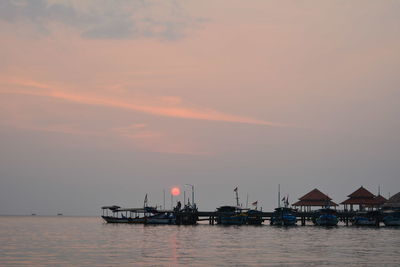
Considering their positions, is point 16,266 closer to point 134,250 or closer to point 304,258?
point 134,250

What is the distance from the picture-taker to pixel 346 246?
76.9 m

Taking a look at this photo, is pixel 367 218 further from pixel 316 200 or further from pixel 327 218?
pixel 316 200

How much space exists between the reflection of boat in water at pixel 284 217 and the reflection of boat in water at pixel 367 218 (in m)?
15.7

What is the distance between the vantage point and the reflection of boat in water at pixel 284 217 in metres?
141

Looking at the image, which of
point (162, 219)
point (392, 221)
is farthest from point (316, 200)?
point (162, 219)

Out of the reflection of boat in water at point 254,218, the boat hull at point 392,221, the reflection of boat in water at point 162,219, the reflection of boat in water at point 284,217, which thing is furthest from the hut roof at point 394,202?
the reflection of boat in water at point 162,219

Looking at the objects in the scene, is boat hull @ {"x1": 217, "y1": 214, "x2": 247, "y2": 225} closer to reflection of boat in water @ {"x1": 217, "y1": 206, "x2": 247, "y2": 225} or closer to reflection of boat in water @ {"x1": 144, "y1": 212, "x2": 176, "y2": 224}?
reflection of boat in water @ {"x1": 217, "y1": 206, "x2": 247, "y2": 225}

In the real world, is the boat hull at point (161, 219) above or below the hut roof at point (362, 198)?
below

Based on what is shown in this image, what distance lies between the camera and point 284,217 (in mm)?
142000

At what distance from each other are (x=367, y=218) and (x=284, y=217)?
19519mm

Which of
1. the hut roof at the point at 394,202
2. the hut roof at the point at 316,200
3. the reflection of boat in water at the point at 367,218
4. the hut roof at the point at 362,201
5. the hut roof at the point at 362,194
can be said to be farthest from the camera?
the hut roof at the point at 394,202

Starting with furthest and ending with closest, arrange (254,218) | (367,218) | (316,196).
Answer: (316,196) < (254,218) < (367,218)

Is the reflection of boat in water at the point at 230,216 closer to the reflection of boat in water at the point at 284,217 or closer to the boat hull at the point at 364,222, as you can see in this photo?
the reflection of boat in water at the point at 284,217

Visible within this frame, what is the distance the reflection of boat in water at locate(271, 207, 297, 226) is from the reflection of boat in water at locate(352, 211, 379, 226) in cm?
1566
